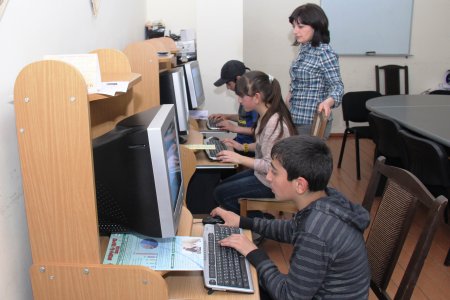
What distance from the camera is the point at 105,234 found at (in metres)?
1.30

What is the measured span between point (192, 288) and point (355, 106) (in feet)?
11.7

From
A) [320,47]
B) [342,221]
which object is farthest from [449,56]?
[342,221]

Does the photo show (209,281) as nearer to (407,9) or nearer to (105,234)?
(105,234)

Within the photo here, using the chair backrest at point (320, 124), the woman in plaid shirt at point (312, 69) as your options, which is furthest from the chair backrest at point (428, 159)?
the chair backrest at point (320, 124)

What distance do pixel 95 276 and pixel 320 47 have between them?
2.08 metres

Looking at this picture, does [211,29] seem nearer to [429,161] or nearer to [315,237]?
[429,161]

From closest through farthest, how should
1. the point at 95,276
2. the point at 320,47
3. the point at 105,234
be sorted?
the point at 95,276, the point at 105,234, the point at 320,47

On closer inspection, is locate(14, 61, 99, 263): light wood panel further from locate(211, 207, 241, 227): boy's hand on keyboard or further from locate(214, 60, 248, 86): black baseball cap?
locate(214, 60, 248, 86): black baseball cap

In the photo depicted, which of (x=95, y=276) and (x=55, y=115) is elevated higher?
(x=55, y=115)

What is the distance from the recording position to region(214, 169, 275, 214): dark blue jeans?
235cm

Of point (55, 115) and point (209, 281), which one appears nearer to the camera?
point (55, 115)

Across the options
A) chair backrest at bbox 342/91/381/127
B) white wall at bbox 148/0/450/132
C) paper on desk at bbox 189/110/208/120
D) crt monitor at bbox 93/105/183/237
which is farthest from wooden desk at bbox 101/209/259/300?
white wall at bbox 148/0/450/132

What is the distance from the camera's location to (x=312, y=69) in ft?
8.95

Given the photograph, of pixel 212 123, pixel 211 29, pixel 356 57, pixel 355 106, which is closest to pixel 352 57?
pixel 356 57
